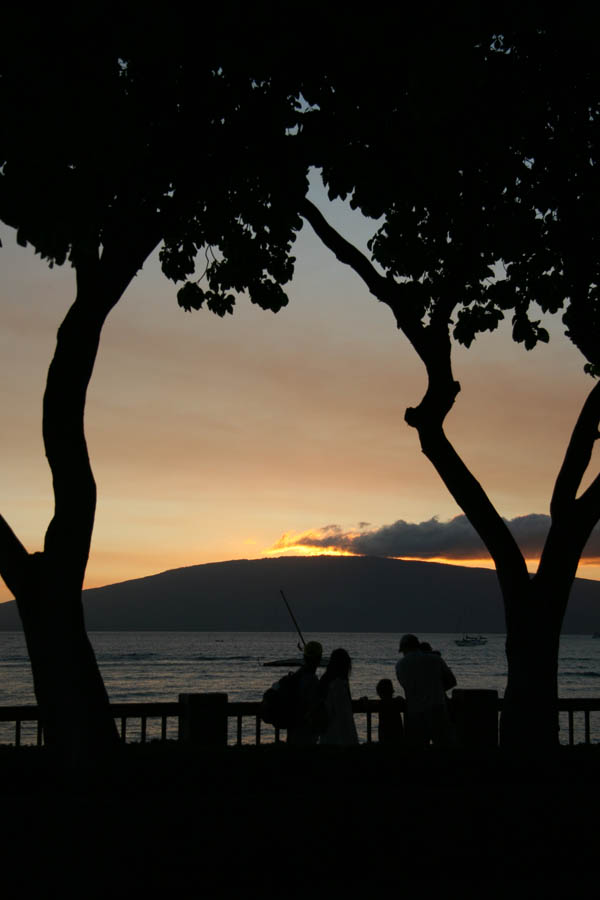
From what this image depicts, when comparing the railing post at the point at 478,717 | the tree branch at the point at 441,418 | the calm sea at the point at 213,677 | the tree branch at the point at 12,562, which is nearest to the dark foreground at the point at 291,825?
the tree branch at the point at 12,562

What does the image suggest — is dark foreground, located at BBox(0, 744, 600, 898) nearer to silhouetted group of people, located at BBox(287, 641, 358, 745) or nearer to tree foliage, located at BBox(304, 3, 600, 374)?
silhouetted group of people, located at BBox(287, 641, 358, 745)

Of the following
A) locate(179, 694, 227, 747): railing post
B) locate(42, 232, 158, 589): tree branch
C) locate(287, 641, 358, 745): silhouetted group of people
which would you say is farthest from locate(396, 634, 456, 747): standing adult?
locate(42, 232, 158, 589): tree branch

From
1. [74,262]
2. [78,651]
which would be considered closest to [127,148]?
[74,262]

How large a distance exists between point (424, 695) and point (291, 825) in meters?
5.07

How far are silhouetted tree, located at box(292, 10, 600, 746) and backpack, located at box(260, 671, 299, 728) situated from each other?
7.88ft

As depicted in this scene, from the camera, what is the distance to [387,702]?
1360cm

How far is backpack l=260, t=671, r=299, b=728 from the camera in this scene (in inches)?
412

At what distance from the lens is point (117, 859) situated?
618cm

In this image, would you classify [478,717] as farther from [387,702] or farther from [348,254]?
[348,254]

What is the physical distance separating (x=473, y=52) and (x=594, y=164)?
3.23 meters

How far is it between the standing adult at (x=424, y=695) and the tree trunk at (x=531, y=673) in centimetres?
115

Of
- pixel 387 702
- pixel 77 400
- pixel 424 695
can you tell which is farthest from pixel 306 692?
pixel 77 400

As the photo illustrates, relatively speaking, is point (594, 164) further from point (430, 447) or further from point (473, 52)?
point (430, 447)

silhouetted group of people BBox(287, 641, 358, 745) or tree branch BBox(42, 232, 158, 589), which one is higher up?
tree branch BBox(42, 232, 158, 589)
